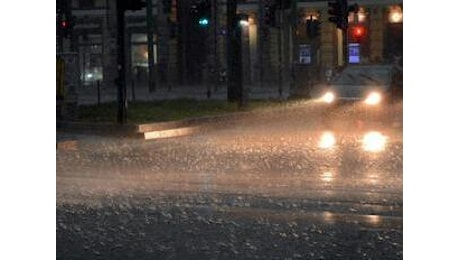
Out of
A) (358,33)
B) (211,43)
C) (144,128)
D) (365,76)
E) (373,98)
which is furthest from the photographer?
(211,43)

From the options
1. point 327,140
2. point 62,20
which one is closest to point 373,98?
point 327,140

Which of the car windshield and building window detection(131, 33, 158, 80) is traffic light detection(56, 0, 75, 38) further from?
building window detection(131, 33, 158, 80)

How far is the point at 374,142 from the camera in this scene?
15961 millimetres

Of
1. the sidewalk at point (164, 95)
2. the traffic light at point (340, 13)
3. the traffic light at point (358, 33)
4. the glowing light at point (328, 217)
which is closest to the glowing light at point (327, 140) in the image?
the glowing light at point (328, 217)

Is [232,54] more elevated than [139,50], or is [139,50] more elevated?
[139,50]

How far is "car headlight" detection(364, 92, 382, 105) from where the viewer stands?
2038cm

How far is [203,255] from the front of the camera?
6230 millimetres

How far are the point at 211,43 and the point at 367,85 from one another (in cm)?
2812

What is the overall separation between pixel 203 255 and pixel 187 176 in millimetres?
4990

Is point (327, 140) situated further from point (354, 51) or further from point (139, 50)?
point (139, 50)
